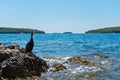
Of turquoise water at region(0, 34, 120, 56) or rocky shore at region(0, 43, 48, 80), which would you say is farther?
turquoise water at region(0, 34, 120, 56)

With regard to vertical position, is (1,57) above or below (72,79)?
above

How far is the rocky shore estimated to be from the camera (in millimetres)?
17984

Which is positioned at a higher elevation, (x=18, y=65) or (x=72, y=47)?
(x=18, y=65)

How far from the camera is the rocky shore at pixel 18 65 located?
18.0 m

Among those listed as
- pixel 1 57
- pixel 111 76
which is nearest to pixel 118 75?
pixel 111 76

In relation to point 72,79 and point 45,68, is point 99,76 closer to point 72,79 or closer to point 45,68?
point 72,79

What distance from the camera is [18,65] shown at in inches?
732

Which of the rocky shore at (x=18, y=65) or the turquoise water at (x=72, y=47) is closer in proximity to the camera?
the rocky shore at (x=18, y=65)

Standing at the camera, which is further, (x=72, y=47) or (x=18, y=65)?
(x=72, y=47)

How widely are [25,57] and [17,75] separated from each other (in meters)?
1.64

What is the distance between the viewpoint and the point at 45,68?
2145 cm

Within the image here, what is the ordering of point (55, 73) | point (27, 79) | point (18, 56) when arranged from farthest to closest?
point (55, 73) < point (18, 56) < point (27, 79)

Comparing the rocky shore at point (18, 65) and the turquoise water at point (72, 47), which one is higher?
the rocky shore at point (18, 65)

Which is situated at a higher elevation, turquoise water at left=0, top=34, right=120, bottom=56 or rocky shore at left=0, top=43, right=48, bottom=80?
rocky shore at left=0, top=43, right=48, bottom=80
